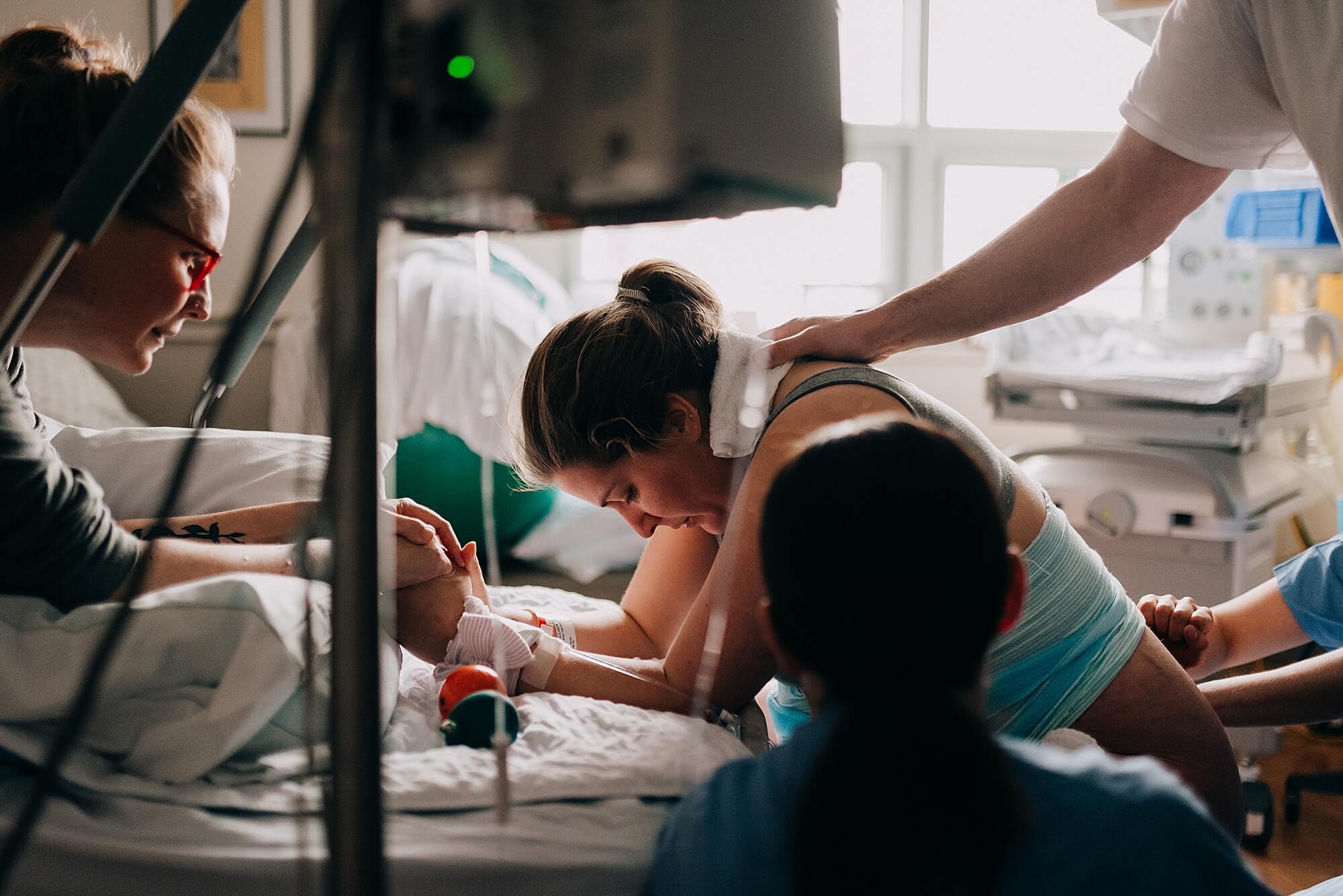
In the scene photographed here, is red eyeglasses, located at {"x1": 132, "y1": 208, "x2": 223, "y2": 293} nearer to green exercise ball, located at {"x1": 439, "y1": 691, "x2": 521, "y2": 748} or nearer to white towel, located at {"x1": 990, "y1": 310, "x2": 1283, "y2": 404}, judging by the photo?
green exercise ball, located at {"x1": 439, "y1": 691, "x2": 521, "y2": 748}

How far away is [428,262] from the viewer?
3.14 ft

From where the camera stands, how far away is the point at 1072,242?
4.11 feet

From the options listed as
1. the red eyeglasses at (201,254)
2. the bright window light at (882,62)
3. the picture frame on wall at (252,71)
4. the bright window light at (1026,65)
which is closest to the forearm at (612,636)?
the red eyeglasses at (201,254)

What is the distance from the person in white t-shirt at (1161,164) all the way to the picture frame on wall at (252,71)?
0.57m

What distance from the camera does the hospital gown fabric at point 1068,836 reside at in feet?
1.90

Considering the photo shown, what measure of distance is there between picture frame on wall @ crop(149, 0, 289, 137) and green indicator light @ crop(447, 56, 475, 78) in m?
0.51

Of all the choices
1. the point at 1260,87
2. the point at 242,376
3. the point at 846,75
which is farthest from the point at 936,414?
the point at 242,376

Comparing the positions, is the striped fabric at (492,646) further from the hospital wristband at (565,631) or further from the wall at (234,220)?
the wall at (234,220)

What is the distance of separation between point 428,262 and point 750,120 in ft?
1.47

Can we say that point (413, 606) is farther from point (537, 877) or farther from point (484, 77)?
point (484, 77)

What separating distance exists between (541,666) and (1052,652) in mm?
473

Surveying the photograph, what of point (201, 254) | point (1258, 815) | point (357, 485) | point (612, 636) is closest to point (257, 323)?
point (201, 254)


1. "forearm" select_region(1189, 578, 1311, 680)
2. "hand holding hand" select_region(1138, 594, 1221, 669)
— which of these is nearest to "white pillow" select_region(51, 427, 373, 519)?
"hand holding hand" select_region(1138, 594, 1221, 669)

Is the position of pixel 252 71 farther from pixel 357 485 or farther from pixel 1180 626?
pixel 1180 626
